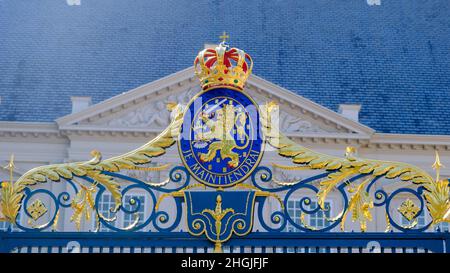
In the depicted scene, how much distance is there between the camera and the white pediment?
94.0 ft

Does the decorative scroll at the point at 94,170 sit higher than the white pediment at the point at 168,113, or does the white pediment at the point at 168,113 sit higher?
the white pediment at the point at 168,113

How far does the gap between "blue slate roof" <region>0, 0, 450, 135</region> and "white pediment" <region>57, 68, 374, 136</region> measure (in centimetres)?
147

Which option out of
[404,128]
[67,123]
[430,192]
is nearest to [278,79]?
[404,128]

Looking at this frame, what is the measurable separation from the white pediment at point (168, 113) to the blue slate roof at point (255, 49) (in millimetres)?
1468

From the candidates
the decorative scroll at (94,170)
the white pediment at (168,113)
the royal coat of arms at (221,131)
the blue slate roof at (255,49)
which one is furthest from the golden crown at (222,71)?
the blue slate roof at (255,49)

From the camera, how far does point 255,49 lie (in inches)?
1283

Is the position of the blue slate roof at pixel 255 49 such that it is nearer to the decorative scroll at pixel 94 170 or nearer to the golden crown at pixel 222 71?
the decorative scroll at pixel 94 170

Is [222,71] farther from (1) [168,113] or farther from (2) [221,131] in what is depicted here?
(1) [168,113]

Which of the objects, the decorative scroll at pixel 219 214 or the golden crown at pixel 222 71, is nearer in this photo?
the decorative scroll at pixel 219 214

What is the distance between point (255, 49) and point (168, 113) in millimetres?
5089

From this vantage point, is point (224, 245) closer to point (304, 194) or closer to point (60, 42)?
point (304, 194)

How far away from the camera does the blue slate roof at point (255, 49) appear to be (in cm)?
3077
